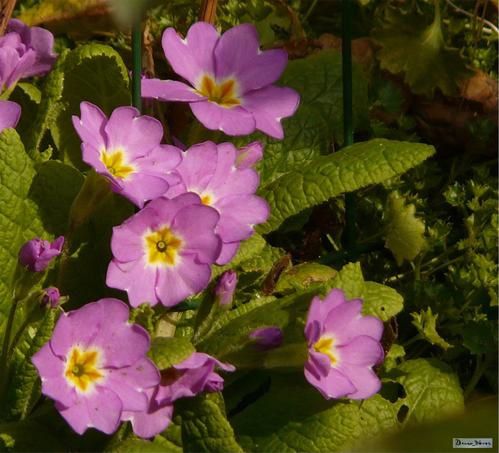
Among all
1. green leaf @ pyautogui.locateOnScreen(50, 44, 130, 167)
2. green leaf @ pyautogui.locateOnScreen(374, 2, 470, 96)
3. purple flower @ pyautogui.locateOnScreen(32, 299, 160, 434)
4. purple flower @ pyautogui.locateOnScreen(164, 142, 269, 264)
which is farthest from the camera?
green leaf @ pyautogui.locateOnScreen(374, 2, 470, 96)

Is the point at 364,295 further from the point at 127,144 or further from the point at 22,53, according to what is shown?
the point at 22,53

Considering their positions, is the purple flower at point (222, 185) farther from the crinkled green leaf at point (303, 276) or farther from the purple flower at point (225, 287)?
the crinkled green leaf at point (303, 276)

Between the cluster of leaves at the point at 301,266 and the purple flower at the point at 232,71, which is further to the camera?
the purple flower at the point at 232,71

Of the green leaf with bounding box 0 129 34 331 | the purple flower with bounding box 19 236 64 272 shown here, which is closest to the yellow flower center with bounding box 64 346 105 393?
the purple flower with bounding box 19 236 64 272

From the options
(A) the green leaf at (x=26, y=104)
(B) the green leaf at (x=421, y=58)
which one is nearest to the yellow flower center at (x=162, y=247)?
(A) the green leaf at (x=26, y=104)

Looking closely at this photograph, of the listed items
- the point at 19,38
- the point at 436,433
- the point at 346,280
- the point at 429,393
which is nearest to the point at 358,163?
the point at 346,280

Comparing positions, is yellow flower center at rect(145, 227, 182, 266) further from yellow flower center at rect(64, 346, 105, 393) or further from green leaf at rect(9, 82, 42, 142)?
green leaf at rect(9, 82, 42, 142)
